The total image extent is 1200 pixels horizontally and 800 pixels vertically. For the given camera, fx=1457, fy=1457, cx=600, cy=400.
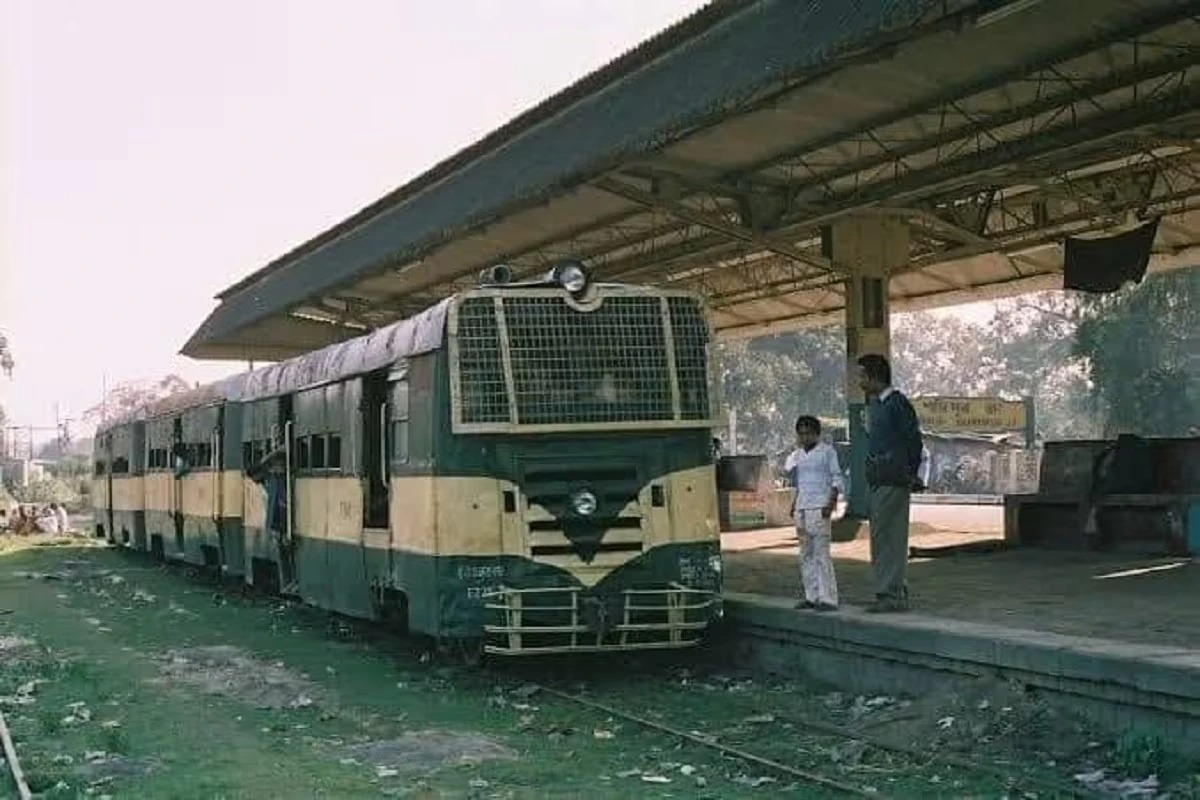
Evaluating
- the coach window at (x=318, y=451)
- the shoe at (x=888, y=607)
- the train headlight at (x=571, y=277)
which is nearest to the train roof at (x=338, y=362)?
the coach window at (x=318, y=451)

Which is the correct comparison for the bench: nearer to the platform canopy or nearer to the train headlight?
the platform canopy

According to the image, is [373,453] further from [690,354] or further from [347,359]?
[690,354]

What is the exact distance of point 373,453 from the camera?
506 inches

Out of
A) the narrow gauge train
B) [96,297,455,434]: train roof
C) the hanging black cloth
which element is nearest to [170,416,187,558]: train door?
[96,297,455,434]: train roof

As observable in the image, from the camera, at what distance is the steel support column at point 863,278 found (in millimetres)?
21047

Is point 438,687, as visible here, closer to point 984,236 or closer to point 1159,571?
point 1159,571

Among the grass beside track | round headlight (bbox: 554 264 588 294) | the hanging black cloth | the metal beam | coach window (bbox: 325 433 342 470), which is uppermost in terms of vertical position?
the metal beam

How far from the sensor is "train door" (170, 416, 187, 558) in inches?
892

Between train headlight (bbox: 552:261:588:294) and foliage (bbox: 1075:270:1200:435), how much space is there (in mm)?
37541

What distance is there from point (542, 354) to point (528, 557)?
1.55 m

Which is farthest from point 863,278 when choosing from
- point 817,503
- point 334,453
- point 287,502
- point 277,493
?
point 817,503

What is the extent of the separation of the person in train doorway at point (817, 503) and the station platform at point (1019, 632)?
0.24 meters

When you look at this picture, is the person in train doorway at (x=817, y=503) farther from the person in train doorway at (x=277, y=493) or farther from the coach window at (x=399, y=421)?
the person in train doorway at (x=277, y=493)

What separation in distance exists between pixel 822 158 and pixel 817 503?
6.48m
